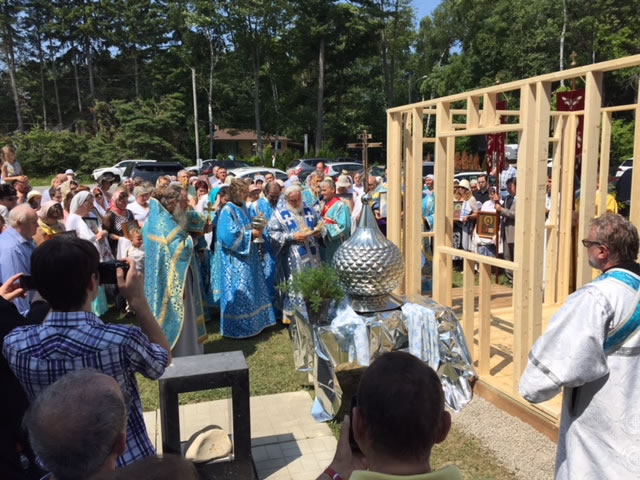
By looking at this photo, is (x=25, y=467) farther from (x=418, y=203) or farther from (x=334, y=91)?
(x=334, y=91)

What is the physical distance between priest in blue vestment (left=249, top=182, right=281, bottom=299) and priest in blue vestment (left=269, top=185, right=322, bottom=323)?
0.21 metres

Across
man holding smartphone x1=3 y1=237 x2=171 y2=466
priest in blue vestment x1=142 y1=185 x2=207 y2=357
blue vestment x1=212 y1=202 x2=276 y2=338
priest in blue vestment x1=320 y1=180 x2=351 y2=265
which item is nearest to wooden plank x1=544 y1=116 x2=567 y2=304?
priest in blue vestment x1=320 y1=180 x2=351 y2=265

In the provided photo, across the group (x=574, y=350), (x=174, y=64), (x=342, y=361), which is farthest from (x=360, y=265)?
(x=174, y=64)

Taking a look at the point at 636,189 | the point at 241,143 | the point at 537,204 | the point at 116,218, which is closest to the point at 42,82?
the point at 241,143

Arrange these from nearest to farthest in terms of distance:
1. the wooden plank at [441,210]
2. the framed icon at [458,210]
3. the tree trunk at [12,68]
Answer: the wooden plank at [441,210], the framed icon at [458,210], the tree trunk at [12,68]

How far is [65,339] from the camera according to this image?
1.92 meters

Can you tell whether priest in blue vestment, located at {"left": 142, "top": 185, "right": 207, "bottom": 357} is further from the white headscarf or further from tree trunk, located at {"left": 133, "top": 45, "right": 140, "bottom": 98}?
tree trunk, located at {"left": 133, "top": 45, "right": 140, "bottom": 98}

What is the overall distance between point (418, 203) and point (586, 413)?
3358mm

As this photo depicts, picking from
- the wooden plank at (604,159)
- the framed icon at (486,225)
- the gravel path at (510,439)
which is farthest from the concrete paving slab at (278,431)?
the framed icon at (486,225)

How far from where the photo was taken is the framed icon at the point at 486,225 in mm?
7211

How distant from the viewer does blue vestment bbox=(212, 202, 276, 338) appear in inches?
258

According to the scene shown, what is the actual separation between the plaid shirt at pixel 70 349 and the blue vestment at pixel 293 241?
461cm

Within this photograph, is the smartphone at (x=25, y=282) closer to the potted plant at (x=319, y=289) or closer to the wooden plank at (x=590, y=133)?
the potted plant at (x=319, y=289)

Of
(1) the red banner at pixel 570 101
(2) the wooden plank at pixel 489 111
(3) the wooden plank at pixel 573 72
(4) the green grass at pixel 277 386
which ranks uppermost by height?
(1) the red banner at pixel 570 101
